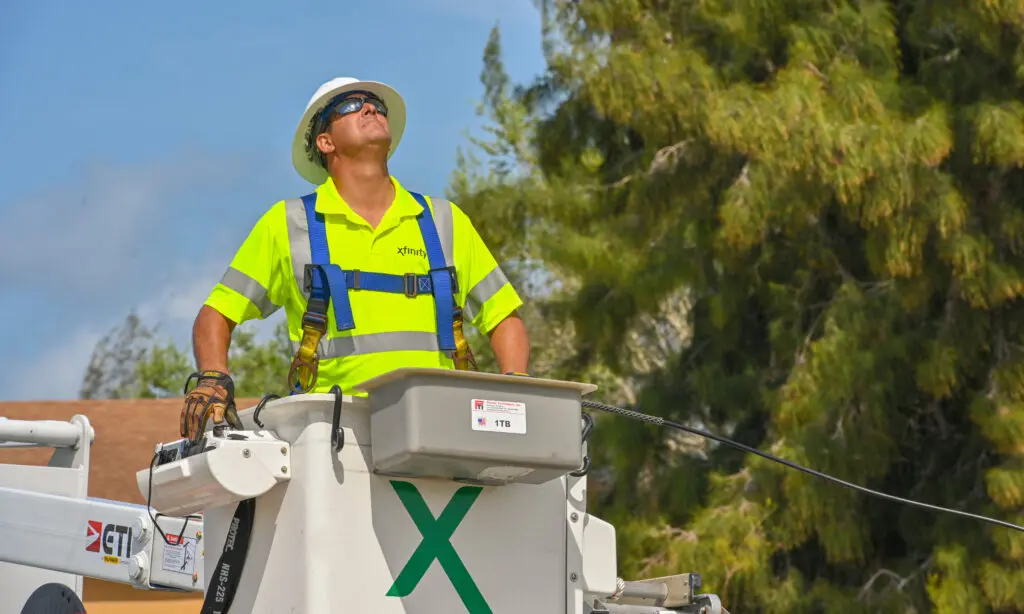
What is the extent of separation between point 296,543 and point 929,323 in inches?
300

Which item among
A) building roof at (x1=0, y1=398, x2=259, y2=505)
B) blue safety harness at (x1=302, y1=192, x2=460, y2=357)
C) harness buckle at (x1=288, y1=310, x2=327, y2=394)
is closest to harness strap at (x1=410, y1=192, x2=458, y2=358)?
blue safety harness at (x1=302, y1=192, x2=460, y2=357)

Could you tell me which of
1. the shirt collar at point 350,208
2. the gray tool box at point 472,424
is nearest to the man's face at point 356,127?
the shirt collar at point 350,208

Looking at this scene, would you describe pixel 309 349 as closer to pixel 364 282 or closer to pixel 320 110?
Result: pixel 364 282

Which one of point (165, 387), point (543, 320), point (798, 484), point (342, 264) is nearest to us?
point (342, 264)

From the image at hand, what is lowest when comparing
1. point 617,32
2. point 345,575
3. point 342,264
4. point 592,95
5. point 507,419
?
point 345,575

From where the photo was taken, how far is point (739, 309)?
473 inches

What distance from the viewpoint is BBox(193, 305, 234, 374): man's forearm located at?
389 centimetres

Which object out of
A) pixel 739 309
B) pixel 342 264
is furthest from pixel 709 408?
pixel 342 264

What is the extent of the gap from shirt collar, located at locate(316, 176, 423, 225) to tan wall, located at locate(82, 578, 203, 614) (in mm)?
4077

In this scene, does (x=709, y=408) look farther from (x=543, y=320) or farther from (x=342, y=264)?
(x=342, y=264)

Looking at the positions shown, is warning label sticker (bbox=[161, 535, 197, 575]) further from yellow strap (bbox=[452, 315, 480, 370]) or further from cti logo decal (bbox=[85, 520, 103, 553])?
yellow strap (bbox=[452, 315, 480, 370])

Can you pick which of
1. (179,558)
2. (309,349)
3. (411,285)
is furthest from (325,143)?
(179,558)

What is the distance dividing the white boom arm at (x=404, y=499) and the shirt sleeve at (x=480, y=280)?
603 mm

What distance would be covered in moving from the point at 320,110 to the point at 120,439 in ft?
19.9
